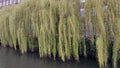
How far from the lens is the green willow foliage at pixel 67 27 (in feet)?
36.4

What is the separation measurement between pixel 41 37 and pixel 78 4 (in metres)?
3.19

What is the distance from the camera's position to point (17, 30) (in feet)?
52.5

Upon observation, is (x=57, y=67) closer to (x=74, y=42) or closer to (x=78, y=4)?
(x=74, y=42)

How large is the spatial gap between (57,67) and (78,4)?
419 centimetres

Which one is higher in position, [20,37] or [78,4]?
[78,4]

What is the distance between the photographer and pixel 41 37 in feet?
45.3

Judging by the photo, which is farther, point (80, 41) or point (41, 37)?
point (41, 37)

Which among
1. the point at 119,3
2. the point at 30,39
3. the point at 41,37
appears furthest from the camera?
the point at 30,39

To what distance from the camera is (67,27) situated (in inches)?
507

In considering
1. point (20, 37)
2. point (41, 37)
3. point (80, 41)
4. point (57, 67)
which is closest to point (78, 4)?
point (80, 41)

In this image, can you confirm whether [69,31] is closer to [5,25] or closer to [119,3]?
[119,3]

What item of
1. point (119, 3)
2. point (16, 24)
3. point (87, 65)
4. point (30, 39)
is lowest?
point (87, 65)

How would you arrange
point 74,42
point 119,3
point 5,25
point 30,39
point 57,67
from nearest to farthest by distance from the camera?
point 119,3 < point 57,67 < point 74,42 < point 30,39 < point 5,25

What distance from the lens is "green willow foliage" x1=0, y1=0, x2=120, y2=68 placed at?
36.4 ft
